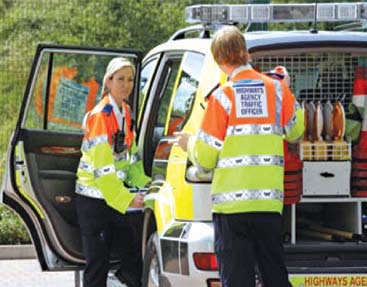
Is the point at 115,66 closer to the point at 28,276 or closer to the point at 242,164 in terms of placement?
the point at 242,164

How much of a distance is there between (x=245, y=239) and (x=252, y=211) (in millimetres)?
156

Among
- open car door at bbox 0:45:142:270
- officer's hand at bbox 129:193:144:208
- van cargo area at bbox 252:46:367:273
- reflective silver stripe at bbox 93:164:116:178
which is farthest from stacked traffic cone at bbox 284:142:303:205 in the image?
open car door at bbox 0:45:142:270

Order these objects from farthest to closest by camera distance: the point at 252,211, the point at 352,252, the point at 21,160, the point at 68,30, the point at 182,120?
the point at 68,30
the point at 21,160
the point at 182,120
the point at 352,252
the point at 252,211

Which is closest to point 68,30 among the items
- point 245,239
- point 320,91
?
point 320,91

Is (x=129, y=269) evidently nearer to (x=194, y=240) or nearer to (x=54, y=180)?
(x=54, y=180)

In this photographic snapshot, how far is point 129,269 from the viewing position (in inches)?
294

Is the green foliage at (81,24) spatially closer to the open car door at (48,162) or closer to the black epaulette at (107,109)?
the open car door at (48,162)

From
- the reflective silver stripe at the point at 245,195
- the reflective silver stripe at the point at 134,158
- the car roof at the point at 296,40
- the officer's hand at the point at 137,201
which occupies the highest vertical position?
the car roof at the point at 296,40

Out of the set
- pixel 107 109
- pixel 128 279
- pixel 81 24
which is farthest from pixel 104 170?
pixel 81 24

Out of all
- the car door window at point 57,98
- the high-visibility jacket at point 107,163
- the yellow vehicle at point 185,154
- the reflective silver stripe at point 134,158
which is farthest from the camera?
the car door window at point 57,98

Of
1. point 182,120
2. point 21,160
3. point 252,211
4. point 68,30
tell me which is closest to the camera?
point 252,211

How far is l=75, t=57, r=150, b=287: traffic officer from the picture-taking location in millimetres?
6949

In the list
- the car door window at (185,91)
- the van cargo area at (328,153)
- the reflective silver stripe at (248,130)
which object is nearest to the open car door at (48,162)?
the car door window at (185,91)

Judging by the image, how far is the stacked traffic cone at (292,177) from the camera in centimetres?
633
